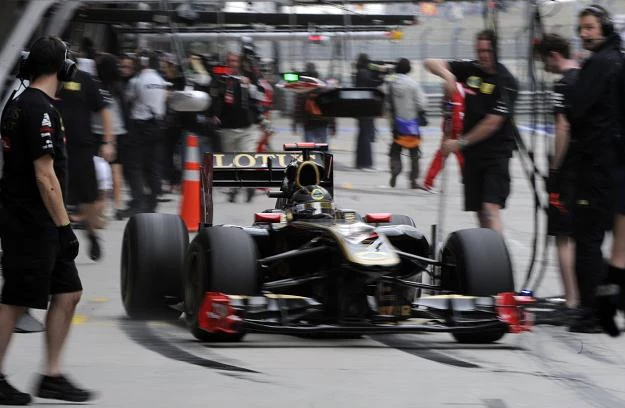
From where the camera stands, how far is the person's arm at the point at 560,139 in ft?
29.9

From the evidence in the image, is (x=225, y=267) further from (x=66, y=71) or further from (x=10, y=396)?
(x=10, y=396)

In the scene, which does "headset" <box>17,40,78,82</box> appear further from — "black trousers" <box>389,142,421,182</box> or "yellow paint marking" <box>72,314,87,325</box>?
"black trousers" <box>389,142,421,182</box>

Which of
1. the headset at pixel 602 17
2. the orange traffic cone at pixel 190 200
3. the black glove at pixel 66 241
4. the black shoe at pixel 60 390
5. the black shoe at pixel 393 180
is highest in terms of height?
the headset at pixel 602 17

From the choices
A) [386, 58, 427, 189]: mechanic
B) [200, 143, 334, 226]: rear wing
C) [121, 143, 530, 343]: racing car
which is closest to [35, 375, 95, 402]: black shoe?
[121, 143, 530, 343]: racing car

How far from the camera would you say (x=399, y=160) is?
752 inches

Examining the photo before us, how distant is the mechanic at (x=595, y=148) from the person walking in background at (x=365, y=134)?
13.5 metres

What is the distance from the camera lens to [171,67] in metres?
17.4

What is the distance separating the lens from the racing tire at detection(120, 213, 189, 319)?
346 inches

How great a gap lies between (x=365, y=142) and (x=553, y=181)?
43.6 ft

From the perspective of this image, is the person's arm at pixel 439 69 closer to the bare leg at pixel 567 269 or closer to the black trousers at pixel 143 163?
the bare leg at pixel 567 269

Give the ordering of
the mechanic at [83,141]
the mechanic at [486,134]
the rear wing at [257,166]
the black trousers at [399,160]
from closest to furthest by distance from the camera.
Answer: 1. the rear wing at [257,166]
2. the mechanic at [486,134]
3. the mechanic at [83,141]
4. the black trousers at [399,160]

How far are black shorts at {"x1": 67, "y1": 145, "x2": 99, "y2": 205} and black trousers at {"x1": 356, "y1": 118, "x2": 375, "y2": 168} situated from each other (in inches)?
423

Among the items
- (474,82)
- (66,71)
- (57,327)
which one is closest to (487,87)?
(474,82)

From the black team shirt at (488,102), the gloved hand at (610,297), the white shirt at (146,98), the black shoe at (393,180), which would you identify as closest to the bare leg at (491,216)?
the black team shirt at (488,102)
